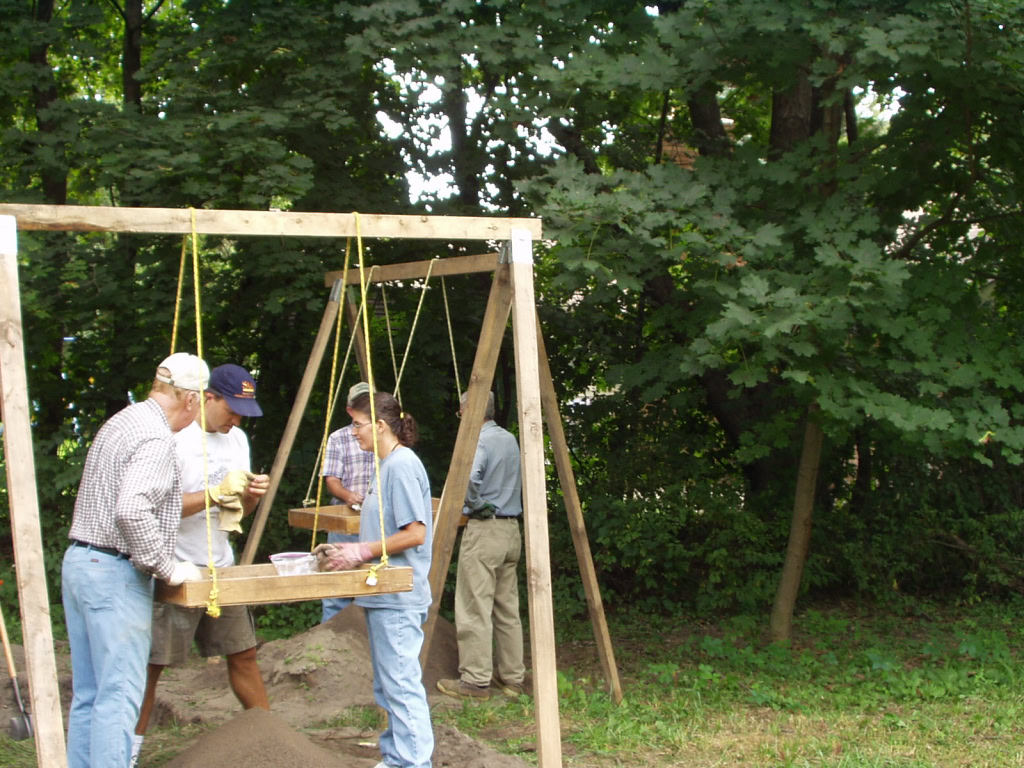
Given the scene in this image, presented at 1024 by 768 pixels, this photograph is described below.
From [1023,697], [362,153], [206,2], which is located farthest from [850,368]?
[206,2]

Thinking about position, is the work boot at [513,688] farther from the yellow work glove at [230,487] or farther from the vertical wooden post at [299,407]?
the yellow work glove at [230,487]

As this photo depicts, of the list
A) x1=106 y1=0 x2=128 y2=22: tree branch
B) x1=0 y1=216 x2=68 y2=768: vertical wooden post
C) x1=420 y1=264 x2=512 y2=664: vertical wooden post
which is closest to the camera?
x1=0 y1=216 x2=68 y2=768: vertical wooden post

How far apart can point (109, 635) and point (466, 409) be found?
95.5 inches

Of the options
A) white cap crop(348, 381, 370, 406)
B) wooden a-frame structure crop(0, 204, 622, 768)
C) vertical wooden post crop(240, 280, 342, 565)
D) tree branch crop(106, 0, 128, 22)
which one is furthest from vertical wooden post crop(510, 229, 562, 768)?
tree branch crop(106, 0, 128, 22)

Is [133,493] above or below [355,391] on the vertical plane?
below

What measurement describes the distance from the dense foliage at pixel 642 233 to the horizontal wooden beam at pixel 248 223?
1.35 metres

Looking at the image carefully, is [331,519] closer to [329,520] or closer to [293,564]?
[329,520]

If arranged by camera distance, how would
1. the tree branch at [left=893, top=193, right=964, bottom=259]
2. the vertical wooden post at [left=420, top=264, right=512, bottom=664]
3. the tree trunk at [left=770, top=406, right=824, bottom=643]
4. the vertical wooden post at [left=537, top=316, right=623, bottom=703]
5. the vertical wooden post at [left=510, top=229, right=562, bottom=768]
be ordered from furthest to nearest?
the tree trunk at [left=770, top=406, right=824, bottom=643] < the tree branch at [left=893, top=193, right=964, bottom=259] < the vertical wooden post at [left=537, top=316, right=623, bottom=703] < the vertical wooden post at [left=420, top=264, right=512, bottom=664] < the vertical wooden post at [left=510, top=229, right=562, bottom=768]

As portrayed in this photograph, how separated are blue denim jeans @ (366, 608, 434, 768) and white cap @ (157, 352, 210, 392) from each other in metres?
1.22

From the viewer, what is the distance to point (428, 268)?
20.6 ft

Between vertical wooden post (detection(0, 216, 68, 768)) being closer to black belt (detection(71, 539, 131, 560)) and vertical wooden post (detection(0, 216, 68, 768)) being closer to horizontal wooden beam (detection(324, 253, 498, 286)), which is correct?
black belt (detection(71, 539, 131, 560))

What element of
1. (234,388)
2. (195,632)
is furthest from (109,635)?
(234,388)

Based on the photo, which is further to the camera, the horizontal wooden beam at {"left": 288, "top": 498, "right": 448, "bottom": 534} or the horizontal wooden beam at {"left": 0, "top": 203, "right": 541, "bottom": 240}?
the horizontal wooden beam at {"left": 288, "top": 498, "right": 448, "bottom": 534}

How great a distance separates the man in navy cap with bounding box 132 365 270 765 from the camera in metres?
4.46
